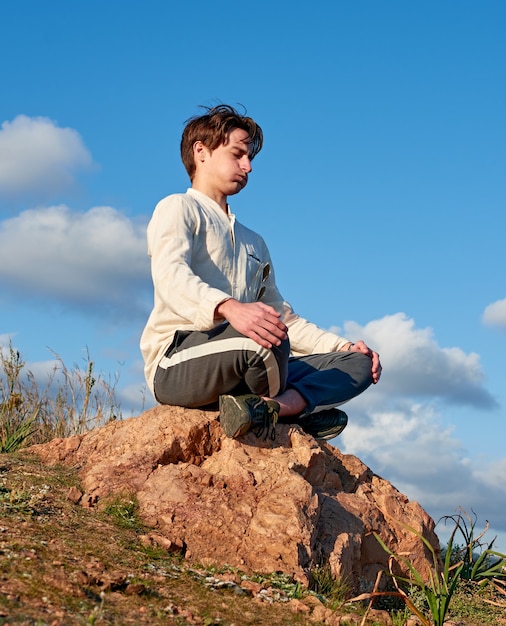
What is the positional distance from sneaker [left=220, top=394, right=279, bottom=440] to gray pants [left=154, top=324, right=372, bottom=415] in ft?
0.34

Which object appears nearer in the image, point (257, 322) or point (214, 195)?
point (257, 322)

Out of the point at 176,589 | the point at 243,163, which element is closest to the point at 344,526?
the point at 176,589

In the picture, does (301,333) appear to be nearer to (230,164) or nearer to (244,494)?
(230,164)

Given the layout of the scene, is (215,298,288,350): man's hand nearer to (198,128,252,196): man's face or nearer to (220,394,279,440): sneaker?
(220,394,279,440): sneaker

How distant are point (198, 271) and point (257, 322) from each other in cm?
106

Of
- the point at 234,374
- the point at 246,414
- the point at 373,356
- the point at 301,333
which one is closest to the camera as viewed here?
the point at 246,414

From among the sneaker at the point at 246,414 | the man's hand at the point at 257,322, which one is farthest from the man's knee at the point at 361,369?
the man's hand at the point at 257,322

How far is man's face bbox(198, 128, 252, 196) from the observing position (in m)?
5.46

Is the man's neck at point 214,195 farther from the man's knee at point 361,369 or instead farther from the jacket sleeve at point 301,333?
the man's knee at point 361,369

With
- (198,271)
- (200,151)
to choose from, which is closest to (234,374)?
(198,271)

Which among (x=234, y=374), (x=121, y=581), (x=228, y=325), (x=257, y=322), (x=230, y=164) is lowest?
(x=121, y=581)

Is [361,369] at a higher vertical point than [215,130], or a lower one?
lower

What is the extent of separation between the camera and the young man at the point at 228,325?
454 cm

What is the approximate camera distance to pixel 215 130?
5457 millimetres
